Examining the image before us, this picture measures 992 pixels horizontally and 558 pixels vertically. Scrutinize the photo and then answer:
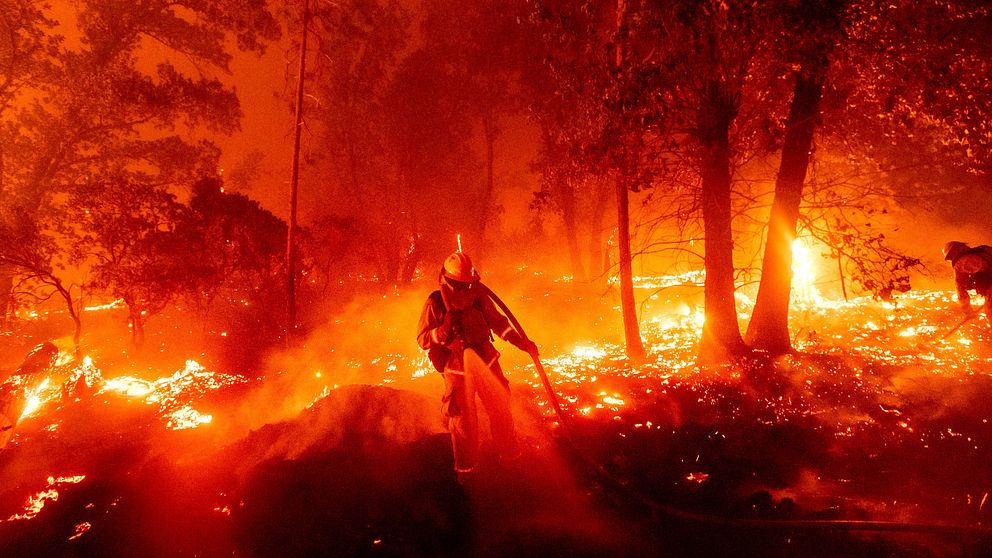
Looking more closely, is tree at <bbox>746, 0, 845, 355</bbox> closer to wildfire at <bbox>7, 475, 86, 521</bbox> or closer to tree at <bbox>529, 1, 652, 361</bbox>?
tree at <bbox>529, 1, 652, 361</bbox>

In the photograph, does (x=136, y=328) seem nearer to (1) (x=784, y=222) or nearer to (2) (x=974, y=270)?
(1) (x=784, y=222)

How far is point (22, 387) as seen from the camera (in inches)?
380

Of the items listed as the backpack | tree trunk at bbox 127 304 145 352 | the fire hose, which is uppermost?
tree trunk at bbox 127 304 145 352

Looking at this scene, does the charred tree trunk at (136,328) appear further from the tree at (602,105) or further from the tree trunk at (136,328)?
the tree at (602,105)

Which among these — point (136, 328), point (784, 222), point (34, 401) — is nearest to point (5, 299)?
point (136, 328)

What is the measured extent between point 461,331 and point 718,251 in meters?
5.87

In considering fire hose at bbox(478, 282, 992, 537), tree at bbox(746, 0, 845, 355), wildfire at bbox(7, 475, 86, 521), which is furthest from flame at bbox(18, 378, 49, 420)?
tree at bbox(746, 0, 845, 355)

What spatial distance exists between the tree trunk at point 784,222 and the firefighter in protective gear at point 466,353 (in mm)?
5864

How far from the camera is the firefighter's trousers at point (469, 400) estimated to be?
5.37m

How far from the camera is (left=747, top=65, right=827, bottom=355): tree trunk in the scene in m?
8.22

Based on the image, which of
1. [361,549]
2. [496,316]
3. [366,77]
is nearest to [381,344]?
[496,316]

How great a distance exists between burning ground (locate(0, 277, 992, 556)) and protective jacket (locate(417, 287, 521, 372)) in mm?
1233

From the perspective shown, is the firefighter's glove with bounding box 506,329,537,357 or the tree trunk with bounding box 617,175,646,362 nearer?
the firefighter's glove with bounding box 506,329,537,357

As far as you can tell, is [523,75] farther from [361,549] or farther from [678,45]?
[361,549]
